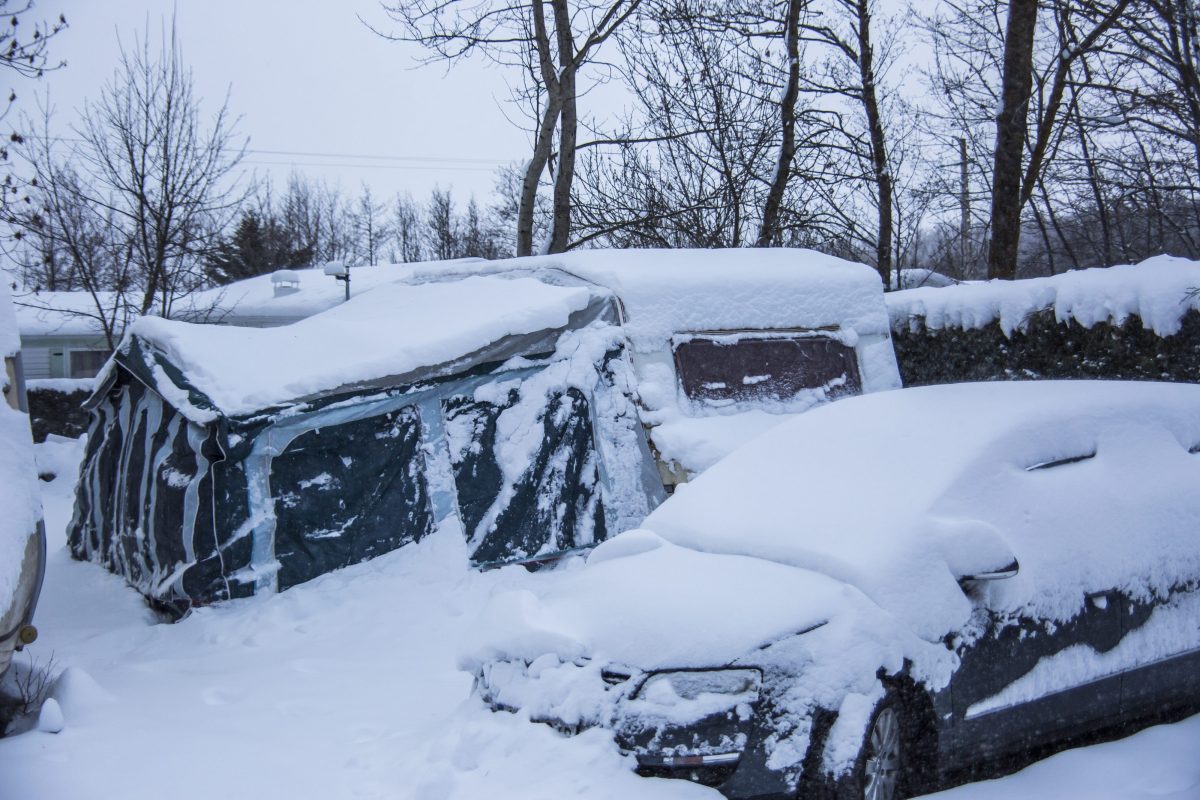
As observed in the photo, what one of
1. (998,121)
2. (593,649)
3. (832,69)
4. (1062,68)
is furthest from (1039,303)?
(832,69)

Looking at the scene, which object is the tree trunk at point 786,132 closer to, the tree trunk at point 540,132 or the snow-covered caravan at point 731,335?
the tree trunk at point 540,132

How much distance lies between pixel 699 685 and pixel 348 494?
174 inches

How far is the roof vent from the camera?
2909cm

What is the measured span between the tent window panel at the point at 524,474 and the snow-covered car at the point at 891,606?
311 cm

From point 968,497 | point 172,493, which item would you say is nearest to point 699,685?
point 968,497

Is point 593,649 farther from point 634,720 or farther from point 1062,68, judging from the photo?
point 1062,68

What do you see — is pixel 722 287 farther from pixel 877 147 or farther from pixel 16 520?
pixel 877 147

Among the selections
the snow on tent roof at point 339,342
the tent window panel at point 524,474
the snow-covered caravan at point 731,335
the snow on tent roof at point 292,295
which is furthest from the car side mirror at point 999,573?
the snow on tent roof at point 292,295

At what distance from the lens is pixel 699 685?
11.4 feet

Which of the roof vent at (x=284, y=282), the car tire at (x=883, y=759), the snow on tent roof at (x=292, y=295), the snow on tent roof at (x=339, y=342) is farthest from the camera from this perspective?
the roof vent at (x=284, y=282)

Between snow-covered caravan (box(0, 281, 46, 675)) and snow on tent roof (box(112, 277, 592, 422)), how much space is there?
155cm

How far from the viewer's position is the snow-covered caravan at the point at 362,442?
272 inches

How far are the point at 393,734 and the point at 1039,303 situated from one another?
7457 mm

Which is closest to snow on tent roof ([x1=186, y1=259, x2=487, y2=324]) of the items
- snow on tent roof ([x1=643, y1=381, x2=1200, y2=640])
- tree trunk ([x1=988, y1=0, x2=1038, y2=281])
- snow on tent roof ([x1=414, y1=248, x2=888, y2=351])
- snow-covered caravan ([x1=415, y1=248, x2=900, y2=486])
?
tree trunk ([x1=988, y1=0, x2=1038, y2=281])
